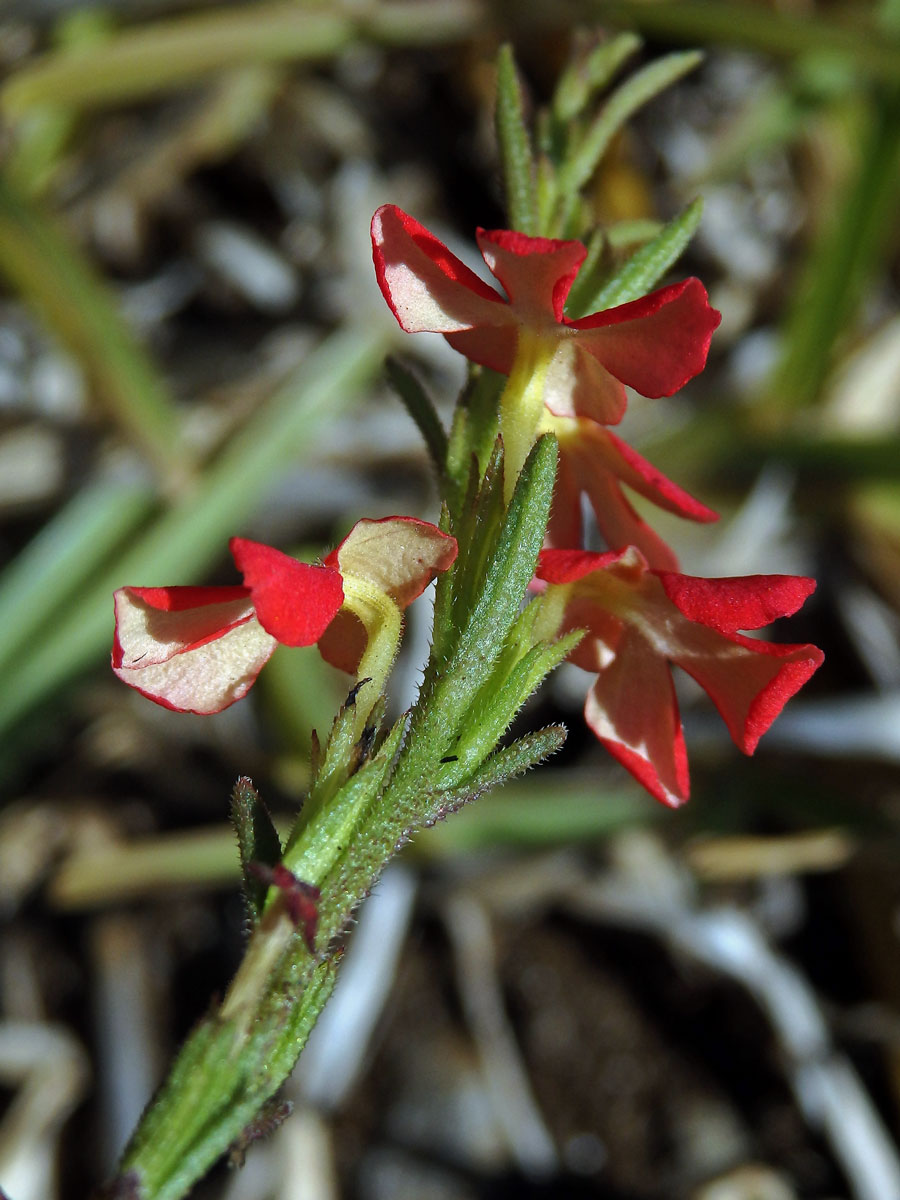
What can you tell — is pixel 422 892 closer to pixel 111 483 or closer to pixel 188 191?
pixel 111 483

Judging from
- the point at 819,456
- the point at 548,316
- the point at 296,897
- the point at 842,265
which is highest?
the point at 548,316

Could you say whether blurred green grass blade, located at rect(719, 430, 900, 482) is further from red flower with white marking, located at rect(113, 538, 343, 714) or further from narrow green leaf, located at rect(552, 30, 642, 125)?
red flower with white marking, located at rect(113, 538, 343, 714)

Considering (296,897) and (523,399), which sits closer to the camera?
(296,897)

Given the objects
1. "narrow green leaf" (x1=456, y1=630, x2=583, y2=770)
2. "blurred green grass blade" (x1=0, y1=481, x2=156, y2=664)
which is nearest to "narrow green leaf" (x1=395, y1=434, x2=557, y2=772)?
"narrow green leaf" (x1=456, y1=630, x2=583, y2=770)

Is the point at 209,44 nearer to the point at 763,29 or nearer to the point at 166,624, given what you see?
the point at 763,29

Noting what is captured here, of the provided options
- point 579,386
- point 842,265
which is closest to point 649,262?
point 579,386

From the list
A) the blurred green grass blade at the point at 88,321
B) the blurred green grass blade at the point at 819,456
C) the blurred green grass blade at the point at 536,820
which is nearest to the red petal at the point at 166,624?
the blurred green grass blade at the point at 536,820

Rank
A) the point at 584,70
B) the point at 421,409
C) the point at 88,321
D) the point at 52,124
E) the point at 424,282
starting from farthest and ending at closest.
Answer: the point at 52,124, the point at 88,321, the point at 584,70, the point at 421,409, the point at 424,282

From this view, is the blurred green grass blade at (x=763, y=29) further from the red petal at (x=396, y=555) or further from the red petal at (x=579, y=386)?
the red petal at (x=396, y=555)
